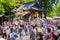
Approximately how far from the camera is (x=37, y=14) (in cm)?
5425

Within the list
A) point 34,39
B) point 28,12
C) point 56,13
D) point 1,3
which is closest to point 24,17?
point 28,12

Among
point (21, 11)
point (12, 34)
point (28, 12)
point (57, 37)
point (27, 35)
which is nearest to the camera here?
point (57, 37)

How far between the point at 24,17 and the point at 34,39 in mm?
36274

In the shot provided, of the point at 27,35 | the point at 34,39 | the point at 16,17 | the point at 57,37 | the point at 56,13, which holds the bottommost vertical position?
the point at 56,13

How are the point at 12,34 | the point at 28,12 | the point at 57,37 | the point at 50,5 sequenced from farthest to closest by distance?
the point at 50,5 → the point at 28,12 → the point at 12,34 → the point at 57,37

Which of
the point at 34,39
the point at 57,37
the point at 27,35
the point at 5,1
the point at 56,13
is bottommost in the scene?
the point at 56,13

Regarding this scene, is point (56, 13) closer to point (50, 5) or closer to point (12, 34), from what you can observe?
point (50, 5)

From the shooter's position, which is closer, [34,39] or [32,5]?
[34,39]

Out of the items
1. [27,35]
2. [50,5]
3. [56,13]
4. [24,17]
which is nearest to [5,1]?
[24,17]

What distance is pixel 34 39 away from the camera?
18016 millimetres

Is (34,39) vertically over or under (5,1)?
over

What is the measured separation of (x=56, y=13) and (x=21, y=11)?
6736 centimetres

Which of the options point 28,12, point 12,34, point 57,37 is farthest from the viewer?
point 28,12

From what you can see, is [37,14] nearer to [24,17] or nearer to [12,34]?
[24,17]
